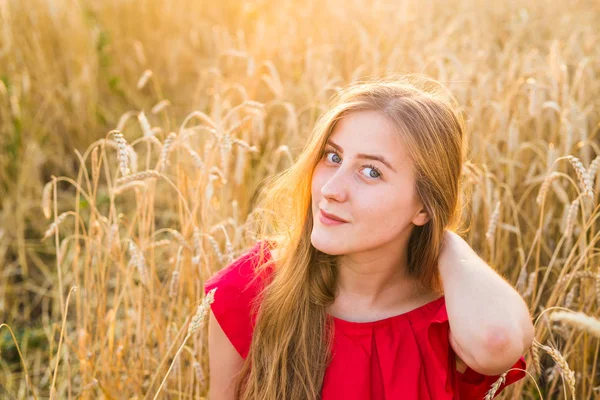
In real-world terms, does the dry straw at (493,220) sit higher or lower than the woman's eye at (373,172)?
lower

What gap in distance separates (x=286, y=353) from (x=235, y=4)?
3.45 m

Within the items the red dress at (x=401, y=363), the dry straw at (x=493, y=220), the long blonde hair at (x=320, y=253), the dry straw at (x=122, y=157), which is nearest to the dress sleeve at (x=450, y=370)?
the red dress at (x=401, y=363)

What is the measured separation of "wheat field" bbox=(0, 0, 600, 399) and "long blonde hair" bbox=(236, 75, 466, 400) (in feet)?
0.62

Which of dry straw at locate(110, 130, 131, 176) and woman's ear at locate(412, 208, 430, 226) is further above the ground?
dry straw at locate(110, 130, 131, 176)

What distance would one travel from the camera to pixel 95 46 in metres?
3.86

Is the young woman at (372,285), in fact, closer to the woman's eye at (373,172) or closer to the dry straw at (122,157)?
the woman's eye at (373,172)

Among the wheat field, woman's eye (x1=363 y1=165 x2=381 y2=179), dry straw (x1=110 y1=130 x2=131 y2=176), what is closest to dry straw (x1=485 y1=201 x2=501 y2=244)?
the wheat field

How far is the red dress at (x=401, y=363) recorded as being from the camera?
60.1 inches

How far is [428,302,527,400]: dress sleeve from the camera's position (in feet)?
5.01

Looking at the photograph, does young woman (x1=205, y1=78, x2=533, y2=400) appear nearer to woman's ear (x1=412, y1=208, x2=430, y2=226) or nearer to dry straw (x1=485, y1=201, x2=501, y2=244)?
woman's ear (x1=412, y1=208, x2=430, y2=226)

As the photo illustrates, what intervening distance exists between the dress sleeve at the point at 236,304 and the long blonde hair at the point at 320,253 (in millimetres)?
32

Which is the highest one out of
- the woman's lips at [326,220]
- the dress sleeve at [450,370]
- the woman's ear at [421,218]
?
the woman's lips at [326,220]

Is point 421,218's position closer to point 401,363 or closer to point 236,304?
point 401,363

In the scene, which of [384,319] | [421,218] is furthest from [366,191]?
[384,319]
